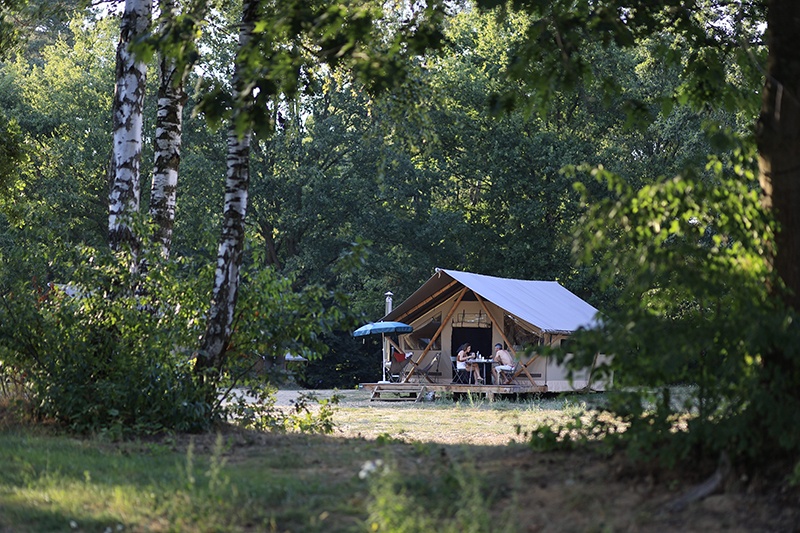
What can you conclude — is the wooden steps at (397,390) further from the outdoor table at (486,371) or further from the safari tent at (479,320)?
the outdoor table at (486,371)

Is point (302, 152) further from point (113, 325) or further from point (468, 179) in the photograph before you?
point (113, 325)

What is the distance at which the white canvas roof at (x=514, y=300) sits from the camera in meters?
18.5

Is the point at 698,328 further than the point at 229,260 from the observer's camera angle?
No

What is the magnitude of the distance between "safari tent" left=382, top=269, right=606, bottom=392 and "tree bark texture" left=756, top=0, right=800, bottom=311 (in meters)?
14.0

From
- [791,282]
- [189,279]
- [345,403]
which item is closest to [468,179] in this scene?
[345,403]

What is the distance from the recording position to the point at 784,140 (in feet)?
14.2

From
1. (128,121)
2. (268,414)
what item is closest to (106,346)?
(268,414)

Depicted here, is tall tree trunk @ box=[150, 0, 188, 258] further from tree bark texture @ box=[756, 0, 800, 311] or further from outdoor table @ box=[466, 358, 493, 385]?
outdoor table @ box=[466, 358, 493, 385]

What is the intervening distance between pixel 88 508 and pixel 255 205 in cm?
2622

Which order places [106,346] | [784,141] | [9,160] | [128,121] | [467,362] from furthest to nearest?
[467,362], [9,160], [128,121], [106,346], [784,141]

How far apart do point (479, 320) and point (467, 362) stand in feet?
5.57

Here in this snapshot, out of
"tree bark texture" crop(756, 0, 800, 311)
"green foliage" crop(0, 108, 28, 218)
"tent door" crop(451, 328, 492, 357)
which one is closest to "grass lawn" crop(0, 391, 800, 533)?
"tree bark texture" crop(756, 0, 800, 311)

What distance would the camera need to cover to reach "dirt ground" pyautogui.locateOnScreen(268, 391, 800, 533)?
337 cm

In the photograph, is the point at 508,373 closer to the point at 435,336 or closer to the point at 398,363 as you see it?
the point at 435,336
